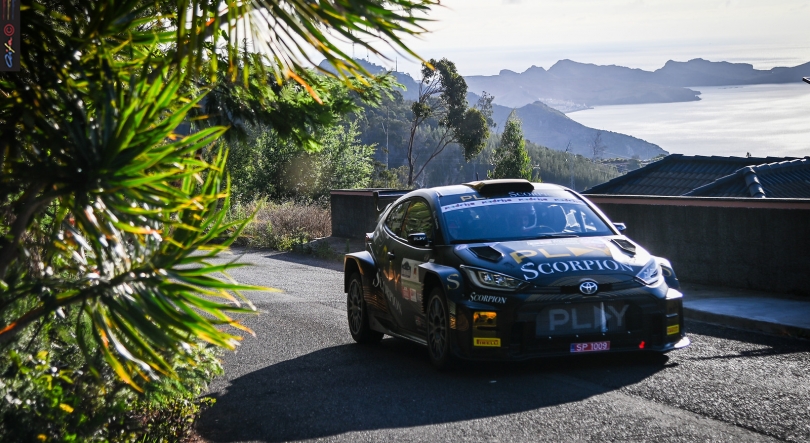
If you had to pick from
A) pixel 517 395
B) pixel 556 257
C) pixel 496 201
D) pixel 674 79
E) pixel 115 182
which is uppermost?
pixel 674 79

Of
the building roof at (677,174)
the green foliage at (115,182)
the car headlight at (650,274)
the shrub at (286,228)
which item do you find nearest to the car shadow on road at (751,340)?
the car headlight at (650,274)

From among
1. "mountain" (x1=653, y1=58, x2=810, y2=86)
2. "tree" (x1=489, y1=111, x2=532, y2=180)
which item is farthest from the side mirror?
"tree" (x1=489, y1=111, x2=532, y2=180)

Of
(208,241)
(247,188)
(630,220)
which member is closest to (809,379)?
(208,241)

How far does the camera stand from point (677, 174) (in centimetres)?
3647

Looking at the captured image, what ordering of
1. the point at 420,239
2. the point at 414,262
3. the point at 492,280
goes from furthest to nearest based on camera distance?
the point at 414,262 → the point at 420,239 → the point at 492,280

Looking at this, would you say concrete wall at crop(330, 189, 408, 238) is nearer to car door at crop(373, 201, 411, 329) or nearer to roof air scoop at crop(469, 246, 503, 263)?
car door at crop(373, 201, 411, 329)

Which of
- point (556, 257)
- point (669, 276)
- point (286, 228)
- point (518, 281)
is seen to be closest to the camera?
point (518, 281)

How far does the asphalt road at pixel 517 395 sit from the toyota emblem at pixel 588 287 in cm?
69

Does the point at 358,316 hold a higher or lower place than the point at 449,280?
lower

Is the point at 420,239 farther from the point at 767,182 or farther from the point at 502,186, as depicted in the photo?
the point at 767,182

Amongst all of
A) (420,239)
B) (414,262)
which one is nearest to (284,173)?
(414,262)

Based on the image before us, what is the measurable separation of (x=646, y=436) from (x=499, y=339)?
1.97 m

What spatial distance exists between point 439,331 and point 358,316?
2064 millimetres

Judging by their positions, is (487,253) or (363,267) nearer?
(487,253)
